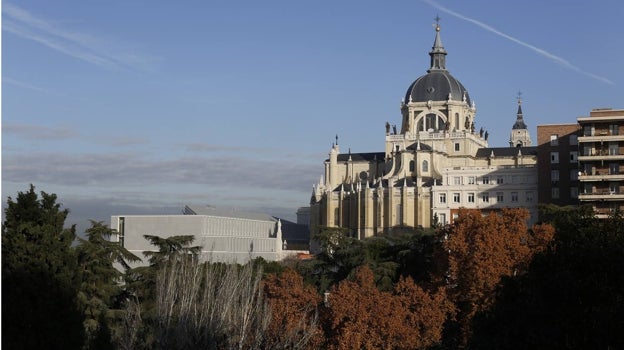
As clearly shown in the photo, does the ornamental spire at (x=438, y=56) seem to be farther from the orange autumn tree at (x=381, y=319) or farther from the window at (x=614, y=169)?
the orange autumn tree at (x=381, y=319)

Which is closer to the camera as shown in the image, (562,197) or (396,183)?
(562,197)

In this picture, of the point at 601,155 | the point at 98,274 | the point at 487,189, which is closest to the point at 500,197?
the point at 487,189

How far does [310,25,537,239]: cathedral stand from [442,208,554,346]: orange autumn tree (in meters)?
71.9

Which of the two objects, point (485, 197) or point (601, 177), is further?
point (485, 197)

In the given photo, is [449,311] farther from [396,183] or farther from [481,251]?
[396,183]

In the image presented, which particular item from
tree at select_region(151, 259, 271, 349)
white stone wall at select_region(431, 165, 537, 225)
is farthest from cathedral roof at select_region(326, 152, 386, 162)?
tree at select_region(151, 259, 271, 349)

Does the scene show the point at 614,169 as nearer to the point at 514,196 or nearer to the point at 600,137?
the point at 600,137

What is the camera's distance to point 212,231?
124 metres

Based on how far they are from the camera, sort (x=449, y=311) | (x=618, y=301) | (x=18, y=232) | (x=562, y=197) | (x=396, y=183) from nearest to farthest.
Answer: (x=18, y=232), (x=618, y=301), (x=449, y=311), (x=562, y=197), (x=396, y=183)

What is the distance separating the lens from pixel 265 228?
15250 centimetres

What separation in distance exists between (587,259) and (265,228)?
386 ft

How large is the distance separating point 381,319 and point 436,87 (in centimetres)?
12402

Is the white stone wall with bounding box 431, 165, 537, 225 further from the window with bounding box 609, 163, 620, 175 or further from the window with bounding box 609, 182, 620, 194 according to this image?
the window with bounding box 609, 163, 620, 175

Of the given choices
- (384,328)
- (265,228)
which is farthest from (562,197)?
(384,328)
